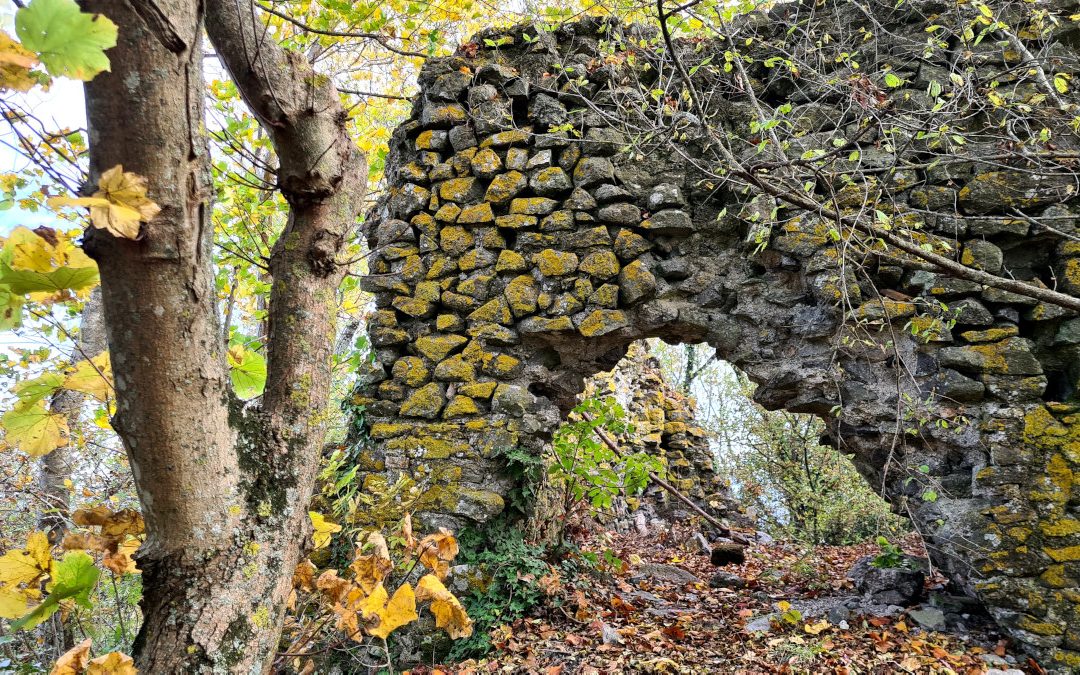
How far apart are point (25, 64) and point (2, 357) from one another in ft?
11.9

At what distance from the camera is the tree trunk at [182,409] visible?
3.47 feet

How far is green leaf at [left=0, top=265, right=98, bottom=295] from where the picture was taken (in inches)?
35.8

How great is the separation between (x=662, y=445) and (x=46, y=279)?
7.56 meters

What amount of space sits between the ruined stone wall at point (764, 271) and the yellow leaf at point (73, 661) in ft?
9.12

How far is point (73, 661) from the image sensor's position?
1.00 metres

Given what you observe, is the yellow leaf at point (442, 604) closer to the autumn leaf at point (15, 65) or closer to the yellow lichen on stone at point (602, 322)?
the autumn leaf at point (15, 65)

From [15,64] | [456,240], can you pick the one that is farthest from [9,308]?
[456,240]

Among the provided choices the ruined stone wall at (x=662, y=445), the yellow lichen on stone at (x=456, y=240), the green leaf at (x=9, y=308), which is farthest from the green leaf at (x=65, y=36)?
the ruined stone wall at (x=662, y=445)

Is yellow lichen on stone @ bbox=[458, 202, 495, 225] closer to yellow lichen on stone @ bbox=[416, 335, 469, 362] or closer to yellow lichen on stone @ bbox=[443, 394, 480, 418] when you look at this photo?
yellow lichen on stone @ bbox=[416, 335, 469, 362]

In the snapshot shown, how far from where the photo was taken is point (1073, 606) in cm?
296

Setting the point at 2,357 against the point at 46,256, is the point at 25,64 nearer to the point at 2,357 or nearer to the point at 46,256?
the point at 46,256

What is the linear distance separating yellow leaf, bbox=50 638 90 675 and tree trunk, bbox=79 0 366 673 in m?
0.11

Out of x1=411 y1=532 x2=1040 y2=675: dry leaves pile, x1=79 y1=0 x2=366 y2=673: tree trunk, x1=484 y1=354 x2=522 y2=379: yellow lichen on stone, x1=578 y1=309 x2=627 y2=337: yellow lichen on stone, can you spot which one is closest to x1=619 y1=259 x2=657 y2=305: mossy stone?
x1=578 y1=309 x2=627 y2=337: yellow lichen on stone

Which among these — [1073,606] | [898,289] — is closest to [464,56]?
[898,289]
